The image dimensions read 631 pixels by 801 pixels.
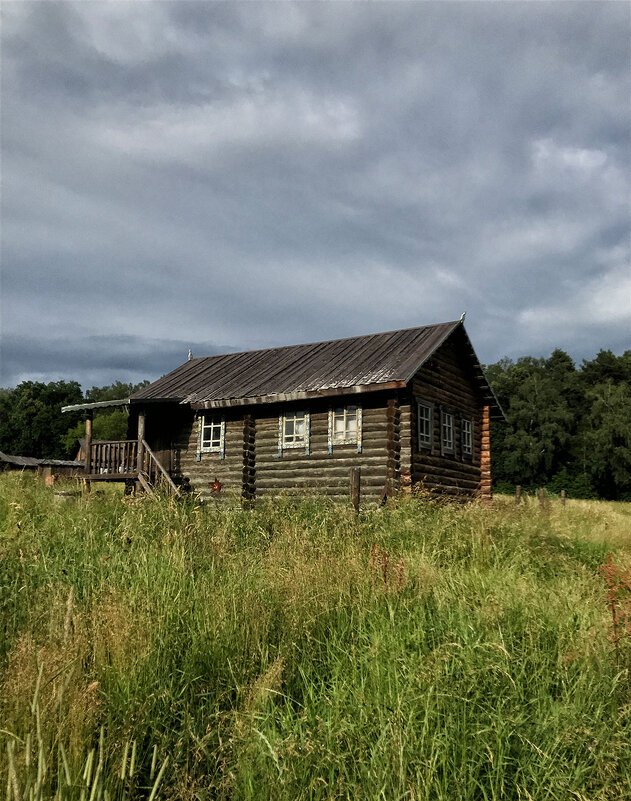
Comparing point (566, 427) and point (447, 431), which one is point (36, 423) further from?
point (447, 431)

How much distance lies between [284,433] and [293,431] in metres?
0.32

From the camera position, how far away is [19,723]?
10.2ft

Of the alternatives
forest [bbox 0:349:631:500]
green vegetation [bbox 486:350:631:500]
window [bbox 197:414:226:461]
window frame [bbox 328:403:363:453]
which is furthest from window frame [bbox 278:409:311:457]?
green vegetation [bbox 486:350:631:500]

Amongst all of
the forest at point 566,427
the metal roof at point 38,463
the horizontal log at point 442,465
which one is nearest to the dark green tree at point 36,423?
the metal roof at point 38,463

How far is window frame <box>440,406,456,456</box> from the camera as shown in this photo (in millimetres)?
19922

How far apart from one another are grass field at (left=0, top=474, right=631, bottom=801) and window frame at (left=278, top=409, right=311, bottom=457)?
41.5 feet

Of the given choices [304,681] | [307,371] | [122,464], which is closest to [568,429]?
[307,371]

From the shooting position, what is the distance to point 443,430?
20.4m

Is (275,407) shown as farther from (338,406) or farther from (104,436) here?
(104,436)

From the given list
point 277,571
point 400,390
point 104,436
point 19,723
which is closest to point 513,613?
point 277,571

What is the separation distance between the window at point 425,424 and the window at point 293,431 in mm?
3260

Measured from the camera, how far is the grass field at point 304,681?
123 inches

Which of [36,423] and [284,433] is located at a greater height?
[36,423]

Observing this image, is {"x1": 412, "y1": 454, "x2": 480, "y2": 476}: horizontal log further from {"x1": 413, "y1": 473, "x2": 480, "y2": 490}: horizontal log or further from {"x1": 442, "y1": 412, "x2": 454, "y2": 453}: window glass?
{"x1": 442, "y1": 412, "x2": 454, "y2": 453}: window glass
